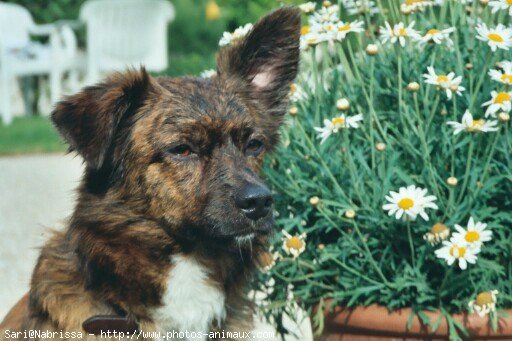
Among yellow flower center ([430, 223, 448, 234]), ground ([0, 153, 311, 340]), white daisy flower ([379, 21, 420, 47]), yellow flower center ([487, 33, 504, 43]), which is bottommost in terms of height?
ground ([0, 153, 311, 340])

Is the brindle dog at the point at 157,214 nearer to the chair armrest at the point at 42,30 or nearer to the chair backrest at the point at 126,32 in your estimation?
the chair armrest at the point at 42,30

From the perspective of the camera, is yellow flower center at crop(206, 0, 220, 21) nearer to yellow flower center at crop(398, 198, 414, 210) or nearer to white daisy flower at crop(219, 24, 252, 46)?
white daisy flower at crop(219, 24, 252, 46)

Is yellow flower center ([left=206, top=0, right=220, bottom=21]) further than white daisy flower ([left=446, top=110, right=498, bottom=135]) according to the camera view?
Yes

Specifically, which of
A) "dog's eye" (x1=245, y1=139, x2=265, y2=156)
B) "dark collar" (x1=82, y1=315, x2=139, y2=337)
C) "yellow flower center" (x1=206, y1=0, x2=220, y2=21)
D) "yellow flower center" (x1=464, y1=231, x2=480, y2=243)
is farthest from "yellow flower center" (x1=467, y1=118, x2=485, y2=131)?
"yellow flower center" (x1=206, y1=0, x2=220, y2=21)

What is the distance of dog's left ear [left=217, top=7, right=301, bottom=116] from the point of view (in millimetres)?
4309

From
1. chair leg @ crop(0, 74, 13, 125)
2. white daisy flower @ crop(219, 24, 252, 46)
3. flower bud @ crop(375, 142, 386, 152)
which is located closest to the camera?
flower bud @ crop(375, 142, 386, 152)

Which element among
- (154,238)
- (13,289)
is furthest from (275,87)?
(13,289)

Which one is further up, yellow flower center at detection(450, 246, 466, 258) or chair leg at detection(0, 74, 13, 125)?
yellow flower center at detection(450, 246, 466, 258)

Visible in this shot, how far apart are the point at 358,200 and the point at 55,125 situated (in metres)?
1.34

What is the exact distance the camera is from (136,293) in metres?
3.74

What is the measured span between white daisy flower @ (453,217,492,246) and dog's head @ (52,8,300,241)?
0.77 m

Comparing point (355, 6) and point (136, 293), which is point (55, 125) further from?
point (355, 6)

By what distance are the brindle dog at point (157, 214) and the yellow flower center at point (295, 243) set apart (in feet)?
0.41

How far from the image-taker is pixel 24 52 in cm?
1922
